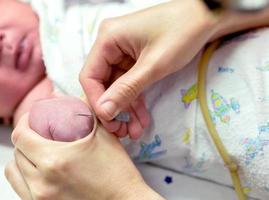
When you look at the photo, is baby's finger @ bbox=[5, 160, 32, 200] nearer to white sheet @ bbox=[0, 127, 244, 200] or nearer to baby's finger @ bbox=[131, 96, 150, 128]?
white sheet @ bbox=[0, 127, 244, 200]

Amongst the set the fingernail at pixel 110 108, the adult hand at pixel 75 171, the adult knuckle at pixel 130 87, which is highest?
the adult knuckle at pixel 130 87

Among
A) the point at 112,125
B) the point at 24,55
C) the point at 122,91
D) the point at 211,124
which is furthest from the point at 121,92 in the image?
the point at 24,55

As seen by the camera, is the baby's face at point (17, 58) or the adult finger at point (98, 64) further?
the baby's face at point (17, 58)

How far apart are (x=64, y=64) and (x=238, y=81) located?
1.28 ft

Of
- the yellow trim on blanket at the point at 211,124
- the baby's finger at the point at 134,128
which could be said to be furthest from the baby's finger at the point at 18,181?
the yellow trim on blanket at the point at 211,124

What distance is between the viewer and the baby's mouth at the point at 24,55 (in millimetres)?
931

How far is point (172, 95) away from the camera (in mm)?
773

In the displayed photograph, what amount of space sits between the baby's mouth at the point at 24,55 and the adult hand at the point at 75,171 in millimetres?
303

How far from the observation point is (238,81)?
72 cm

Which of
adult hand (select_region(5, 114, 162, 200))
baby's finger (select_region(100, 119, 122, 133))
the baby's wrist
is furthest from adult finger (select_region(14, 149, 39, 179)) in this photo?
the baby's wrist

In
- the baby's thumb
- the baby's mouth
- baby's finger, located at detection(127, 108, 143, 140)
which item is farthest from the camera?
the baby's mouth

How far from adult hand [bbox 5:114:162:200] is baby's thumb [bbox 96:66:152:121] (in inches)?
2.7

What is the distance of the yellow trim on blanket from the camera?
714 millimetres

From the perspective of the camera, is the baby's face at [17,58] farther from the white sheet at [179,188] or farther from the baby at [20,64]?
the white sheet at [179,188]
